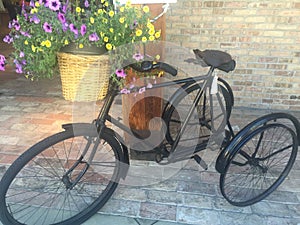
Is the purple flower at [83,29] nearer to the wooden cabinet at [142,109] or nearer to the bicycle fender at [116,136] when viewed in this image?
the bicycle fender at [116,136]

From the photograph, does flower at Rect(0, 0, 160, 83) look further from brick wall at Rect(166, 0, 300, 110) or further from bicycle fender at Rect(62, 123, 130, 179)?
brick wall at Rect(166, 0, 300, 110)

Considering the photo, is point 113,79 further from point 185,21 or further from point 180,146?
point 185,21

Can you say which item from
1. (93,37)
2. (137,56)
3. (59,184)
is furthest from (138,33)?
(59,184)

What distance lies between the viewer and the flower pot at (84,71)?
1.25m

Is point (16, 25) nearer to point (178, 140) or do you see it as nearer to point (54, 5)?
point (54, 5)

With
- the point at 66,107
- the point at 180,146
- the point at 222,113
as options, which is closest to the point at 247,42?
the point at 222,113

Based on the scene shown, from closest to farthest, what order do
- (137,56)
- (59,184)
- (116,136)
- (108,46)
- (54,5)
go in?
(54,5) < (108,46) < (137,56) < (116,136) < (59,184)

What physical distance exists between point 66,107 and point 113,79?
1824 millimetres

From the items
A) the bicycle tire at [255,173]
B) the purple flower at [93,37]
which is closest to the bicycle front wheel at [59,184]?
the purple flower at [93,37]

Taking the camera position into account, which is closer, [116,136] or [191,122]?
[116,136]

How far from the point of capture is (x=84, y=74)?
49.6 inches

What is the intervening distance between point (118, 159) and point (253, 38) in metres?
2.04

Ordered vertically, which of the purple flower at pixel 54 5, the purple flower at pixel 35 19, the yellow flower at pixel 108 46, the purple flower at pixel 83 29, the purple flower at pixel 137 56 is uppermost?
the purple flower at pixel 54 5

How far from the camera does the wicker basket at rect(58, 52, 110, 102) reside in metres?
1.25
